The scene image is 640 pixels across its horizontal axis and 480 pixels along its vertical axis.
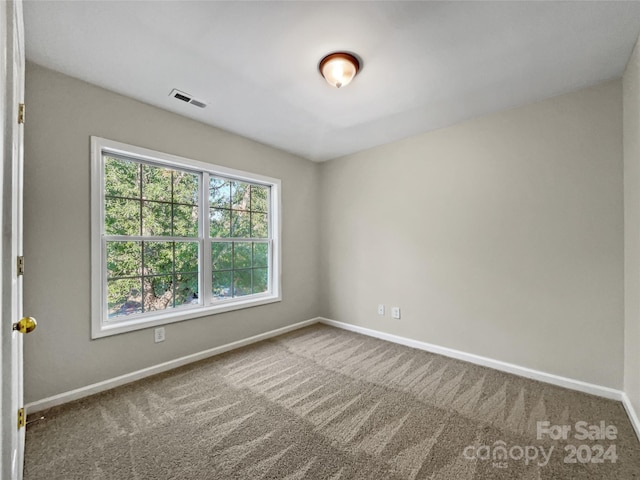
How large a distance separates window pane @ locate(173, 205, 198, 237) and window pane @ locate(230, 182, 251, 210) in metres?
0.51

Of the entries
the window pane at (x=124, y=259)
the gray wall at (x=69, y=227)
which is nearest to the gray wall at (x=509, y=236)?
the gray wall at (x=69, y=227)

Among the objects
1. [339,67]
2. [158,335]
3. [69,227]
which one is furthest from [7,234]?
[339,67]

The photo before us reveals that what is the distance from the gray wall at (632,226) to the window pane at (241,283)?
136 inches

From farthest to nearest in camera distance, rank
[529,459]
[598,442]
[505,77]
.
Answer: [505,77] → [598,442] → [529,459]

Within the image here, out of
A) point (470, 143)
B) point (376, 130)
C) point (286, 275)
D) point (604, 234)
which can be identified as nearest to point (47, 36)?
point (376, 130)

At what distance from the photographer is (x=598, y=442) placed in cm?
175

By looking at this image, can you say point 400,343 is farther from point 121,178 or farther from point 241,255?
point 121,178

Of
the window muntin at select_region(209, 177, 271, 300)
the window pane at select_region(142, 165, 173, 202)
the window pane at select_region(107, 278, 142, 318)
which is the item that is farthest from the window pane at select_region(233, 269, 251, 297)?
the window pane at select_region(142, 165, 173, 202)

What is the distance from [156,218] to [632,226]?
3876mm

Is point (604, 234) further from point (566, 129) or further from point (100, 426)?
point (100, 426)

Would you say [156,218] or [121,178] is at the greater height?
[121,178]

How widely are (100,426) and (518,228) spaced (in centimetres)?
365

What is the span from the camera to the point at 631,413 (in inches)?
76.4

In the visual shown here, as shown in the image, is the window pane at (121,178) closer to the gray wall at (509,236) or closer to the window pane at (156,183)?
the window pane at (156,183)
